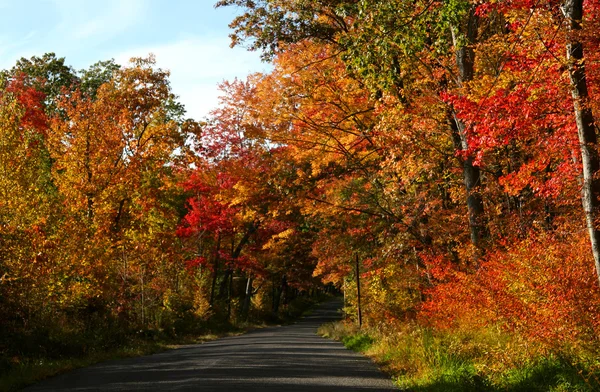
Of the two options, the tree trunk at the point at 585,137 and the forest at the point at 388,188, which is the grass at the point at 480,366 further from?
the tree trunk at the point at 585,137

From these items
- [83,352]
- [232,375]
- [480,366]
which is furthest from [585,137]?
[83,352]

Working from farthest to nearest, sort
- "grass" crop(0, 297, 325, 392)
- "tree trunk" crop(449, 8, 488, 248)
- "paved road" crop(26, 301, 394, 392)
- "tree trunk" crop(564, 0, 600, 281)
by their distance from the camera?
"tree trunk" crop(449, 8, 488, 248), "grass" crop(0, 297, 325, 392), "paved road" crop(26, 301, 394, 392), "tree trunk" crop(564, 0, 600, 281)

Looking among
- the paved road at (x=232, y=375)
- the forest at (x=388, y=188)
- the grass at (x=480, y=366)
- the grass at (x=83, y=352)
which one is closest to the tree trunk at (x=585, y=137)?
the forest at (x=388, y=188)

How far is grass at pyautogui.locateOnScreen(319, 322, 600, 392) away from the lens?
26.2 feet

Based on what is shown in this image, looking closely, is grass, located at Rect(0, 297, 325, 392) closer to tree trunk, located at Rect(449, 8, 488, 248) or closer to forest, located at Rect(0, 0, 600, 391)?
forest, located at Rect(0, 0, 600, 391)

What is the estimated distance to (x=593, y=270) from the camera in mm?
10578

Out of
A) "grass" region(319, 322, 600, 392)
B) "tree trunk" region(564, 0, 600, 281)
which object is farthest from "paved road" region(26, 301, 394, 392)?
"tree trunk" region(564, 0, 600, 281)

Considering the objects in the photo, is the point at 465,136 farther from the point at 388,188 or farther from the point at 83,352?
the point at 83,352

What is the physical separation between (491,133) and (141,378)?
8861 millimetres

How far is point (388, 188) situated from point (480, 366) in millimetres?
9079

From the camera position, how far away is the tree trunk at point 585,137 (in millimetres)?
9094

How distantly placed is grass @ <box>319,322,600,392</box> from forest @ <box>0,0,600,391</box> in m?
0.05

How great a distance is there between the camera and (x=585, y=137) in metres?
9.55

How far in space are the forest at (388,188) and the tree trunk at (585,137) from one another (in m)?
0.04
